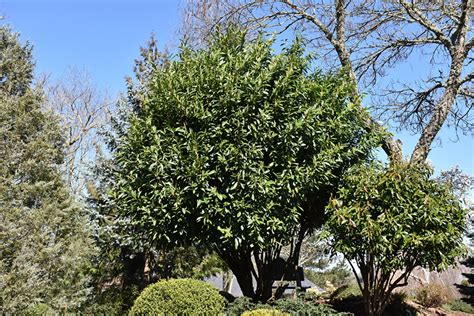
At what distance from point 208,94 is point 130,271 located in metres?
5.53

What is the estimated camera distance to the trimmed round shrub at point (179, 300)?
18.7ft

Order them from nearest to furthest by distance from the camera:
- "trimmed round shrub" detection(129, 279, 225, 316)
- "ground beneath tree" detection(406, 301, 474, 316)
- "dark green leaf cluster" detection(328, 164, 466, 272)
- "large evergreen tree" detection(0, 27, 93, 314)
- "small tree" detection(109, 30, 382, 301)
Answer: "trimmed round shrub" detection(129, 279, 225, 316) < "small tree" detection(109, 30, 382, 301) < "dark green leaf cluster" detection(328, 164, 466, 272) < "large evergreen tree" detection(0, 27, 93, 314) < "ground beneath tree" detection(406, 301, 474, 316)

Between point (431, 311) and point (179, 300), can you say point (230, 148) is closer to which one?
point (179, 300)

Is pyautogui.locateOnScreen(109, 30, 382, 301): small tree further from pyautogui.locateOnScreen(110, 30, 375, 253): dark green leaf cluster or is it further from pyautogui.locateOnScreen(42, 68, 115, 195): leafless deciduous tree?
pyautogui.locateOnScreen(42, 68, 115, 195): leafless deciduous tree

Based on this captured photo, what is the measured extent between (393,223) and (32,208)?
810 centimetres

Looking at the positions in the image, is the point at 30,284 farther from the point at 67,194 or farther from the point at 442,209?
the point at 442,209

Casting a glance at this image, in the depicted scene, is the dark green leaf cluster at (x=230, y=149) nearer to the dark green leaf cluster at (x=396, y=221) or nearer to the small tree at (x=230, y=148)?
the small tree at (x=230, y=148)

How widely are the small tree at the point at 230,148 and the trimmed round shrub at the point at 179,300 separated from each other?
32.2 inches

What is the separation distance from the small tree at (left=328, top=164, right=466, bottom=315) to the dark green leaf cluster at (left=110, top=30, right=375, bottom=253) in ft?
2.08

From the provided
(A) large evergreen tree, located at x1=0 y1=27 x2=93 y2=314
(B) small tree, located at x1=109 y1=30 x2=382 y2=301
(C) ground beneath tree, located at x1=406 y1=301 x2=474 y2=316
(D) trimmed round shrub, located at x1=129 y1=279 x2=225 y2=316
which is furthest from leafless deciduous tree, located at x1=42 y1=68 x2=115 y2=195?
(C) ground beneath tree, located at x1=406 y1=301 x2=474 y2=316

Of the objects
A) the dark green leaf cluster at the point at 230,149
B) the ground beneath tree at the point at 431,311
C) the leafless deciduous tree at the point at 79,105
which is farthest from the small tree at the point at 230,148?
the leafless deciduous tree at the point at 79,105

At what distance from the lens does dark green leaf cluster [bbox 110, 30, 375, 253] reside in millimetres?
6199

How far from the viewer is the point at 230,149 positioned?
6219 mm

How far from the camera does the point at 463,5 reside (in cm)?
935
